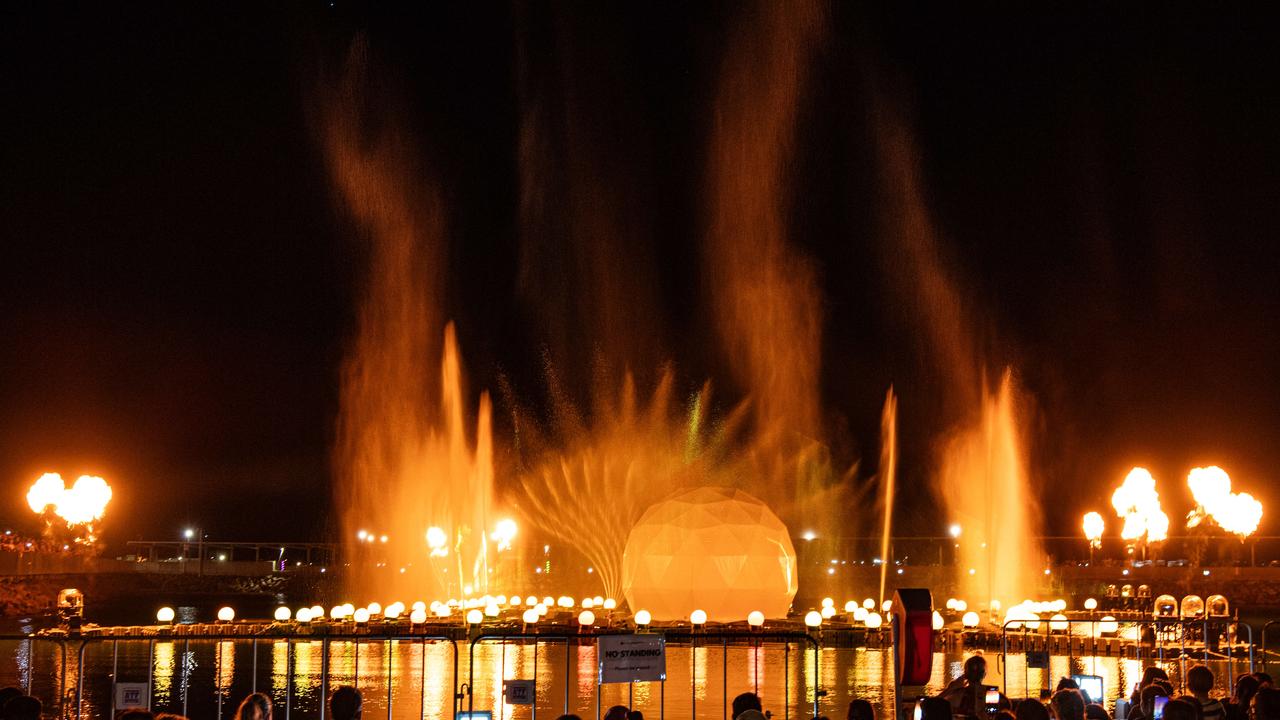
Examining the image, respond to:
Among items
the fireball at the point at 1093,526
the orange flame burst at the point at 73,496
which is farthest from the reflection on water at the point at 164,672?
the fireball at the point at 1093,526

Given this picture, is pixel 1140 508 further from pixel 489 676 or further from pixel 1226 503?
pixel 489 676

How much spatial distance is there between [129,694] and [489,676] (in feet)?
40.8

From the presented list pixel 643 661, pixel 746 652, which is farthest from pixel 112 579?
pixel 643 661

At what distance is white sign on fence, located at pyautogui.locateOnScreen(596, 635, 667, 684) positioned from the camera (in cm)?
1316

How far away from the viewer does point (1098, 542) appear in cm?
7506

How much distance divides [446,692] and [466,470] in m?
32.6

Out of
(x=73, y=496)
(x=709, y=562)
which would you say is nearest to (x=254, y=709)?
(x=709, y=562)

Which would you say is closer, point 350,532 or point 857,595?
point 857,595

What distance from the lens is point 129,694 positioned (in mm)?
13531

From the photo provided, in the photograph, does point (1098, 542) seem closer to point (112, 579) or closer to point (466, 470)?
point (466, 470)

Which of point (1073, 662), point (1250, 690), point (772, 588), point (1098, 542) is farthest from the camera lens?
point (1098, 542)

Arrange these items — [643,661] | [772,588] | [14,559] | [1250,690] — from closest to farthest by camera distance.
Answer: [1250,690], [643,661], [772,588], [14,559]

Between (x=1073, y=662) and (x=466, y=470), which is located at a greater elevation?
(x=466, y=470)

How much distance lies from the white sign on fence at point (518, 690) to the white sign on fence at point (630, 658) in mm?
1000
